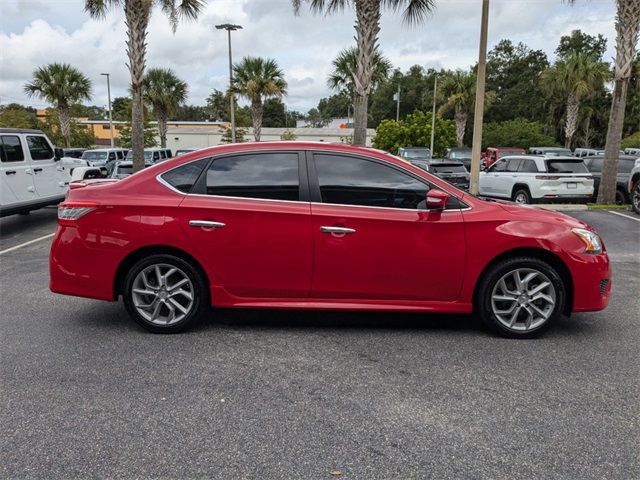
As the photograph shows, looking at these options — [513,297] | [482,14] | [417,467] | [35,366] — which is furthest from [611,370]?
[482,14]

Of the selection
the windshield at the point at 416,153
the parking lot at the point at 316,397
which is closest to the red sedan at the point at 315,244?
the parking lot at the point at 316,397

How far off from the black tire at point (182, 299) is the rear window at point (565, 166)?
1188 cm

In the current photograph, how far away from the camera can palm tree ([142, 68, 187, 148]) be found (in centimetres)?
3516

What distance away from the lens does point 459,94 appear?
39.4 metres

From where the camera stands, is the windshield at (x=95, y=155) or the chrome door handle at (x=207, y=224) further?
the windshield at (x=95, y=155)

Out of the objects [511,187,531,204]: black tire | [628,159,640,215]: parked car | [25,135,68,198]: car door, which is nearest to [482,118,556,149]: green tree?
[511,187,531,204]: black tire

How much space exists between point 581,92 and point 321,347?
3726cm

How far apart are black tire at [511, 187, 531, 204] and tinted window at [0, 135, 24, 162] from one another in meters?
11.7

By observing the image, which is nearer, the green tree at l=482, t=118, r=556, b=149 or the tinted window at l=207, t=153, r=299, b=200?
the tinted window at l=207, t=153, r=299, b=200

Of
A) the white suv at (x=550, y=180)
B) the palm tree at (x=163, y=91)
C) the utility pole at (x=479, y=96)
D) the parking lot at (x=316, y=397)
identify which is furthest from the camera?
the palm tree at (x=163, y=91)

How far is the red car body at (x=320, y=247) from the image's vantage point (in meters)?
4.43

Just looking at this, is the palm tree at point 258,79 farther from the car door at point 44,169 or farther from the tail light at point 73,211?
the tail light at point 73,211

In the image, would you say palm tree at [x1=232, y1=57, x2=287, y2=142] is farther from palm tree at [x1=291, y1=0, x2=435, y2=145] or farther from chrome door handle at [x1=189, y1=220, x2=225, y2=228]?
chrome door handle at [x1=189, y1=220, x2=225, y2=228]

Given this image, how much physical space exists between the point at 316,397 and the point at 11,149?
9122 millimetres
